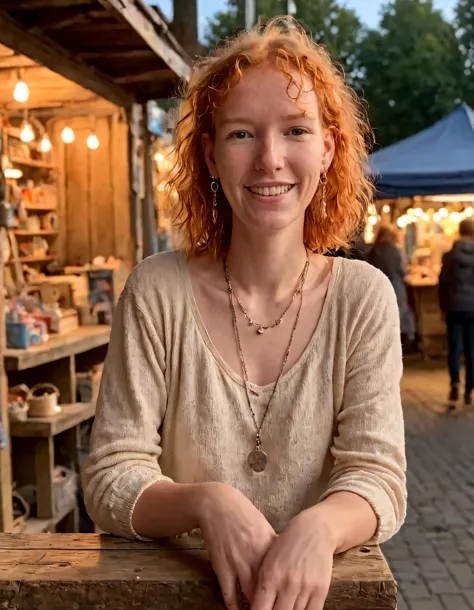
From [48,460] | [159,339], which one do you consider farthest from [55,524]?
[159,339]

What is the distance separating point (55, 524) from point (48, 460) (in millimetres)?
365

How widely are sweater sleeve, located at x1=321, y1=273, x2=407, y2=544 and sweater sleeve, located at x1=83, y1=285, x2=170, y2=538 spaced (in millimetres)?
328

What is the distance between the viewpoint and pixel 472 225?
806 centimetres

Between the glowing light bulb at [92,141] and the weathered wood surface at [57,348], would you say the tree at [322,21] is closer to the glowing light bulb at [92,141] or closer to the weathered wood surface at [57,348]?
the glowing light bulb at [92,141]

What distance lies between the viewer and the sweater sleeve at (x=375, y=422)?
132 cm

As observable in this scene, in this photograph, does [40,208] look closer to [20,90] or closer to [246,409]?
[20,90]

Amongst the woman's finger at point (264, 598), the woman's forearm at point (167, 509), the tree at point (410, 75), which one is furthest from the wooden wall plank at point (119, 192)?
the tree at point (410, 75)

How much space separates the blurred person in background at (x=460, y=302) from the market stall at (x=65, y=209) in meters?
3.14

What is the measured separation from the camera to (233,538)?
116 cm

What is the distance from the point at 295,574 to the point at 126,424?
1.44ft

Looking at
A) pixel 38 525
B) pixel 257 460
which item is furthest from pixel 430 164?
pixel 257 460

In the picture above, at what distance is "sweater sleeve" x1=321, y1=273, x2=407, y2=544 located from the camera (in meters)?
1.32

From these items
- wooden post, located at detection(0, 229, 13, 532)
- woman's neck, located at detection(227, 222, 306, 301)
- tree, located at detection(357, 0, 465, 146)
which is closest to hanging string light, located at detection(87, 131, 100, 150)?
wooden post, located at detection(0, 229, 13, 532)

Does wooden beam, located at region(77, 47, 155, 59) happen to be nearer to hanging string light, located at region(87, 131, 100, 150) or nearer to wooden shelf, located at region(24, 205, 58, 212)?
hanging string light, located at region(87, 131, 100, 150)
